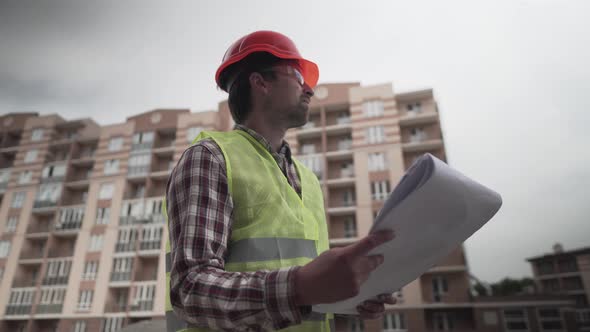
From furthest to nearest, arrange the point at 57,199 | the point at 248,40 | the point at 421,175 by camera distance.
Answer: the point at 57,199 < the point at 248,40 < the point at 421,175

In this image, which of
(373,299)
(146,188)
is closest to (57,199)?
(146,188)

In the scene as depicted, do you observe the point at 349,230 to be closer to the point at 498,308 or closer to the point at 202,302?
the point at 498,308

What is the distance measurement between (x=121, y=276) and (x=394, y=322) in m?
17.6

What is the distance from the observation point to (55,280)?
85.9 feet

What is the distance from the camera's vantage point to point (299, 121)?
6.05ft

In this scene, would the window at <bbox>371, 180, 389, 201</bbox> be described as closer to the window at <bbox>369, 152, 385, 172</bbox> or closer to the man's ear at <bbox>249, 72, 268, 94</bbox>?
the window at <bbox>369, 152, 385, 172</bbox>

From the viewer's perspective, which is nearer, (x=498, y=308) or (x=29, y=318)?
(x=498, y=308)

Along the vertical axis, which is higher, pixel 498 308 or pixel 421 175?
pixel 498 308

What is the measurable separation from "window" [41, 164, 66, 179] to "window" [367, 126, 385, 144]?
23879 millimetres

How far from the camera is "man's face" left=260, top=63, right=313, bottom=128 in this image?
1.75 metres

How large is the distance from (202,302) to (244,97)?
3.55 feet

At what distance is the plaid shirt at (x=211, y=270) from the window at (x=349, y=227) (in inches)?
919

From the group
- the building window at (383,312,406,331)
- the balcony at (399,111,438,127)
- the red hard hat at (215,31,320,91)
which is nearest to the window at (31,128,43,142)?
the balcony at (399,111,438,127)

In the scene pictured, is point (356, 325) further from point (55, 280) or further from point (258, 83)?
point (258, 83)
